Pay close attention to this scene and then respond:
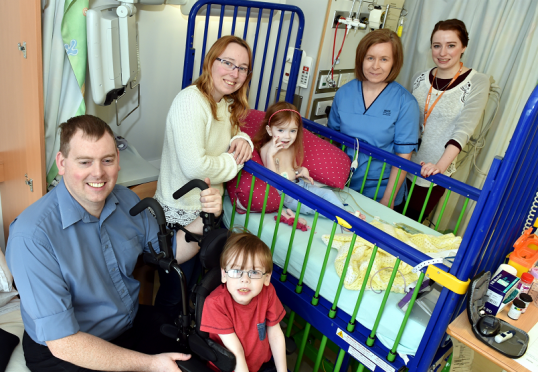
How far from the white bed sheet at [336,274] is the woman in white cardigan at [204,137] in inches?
13.0

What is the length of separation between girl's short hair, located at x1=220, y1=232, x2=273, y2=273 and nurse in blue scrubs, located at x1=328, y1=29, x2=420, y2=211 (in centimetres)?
123

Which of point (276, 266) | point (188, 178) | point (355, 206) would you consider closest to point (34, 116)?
point (188, 178)

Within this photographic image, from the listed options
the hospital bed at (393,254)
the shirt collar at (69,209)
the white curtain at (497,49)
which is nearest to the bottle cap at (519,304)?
the hospital bed at (393,254)

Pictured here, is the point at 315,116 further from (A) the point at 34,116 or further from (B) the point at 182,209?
(A) the point at 34,116

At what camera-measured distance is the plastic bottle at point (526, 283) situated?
4.87 feet

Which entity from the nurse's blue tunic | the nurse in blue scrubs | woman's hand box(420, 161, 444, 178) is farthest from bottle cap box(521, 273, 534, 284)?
the nurse's blue tunic

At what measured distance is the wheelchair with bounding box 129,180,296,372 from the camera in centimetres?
142

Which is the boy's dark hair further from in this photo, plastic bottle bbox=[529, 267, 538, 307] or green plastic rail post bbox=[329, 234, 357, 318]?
plastic bottle bbox=[529, 267, 538, 307]

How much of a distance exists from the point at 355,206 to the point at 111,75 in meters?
1.46

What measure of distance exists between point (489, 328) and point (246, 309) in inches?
32.2

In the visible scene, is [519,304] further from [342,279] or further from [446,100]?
[446,100]

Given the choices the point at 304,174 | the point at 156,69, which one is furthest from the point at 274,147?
the point at 156,69

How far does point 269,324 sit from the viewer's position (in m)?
1.63

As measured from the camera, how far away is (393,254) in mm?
1466
